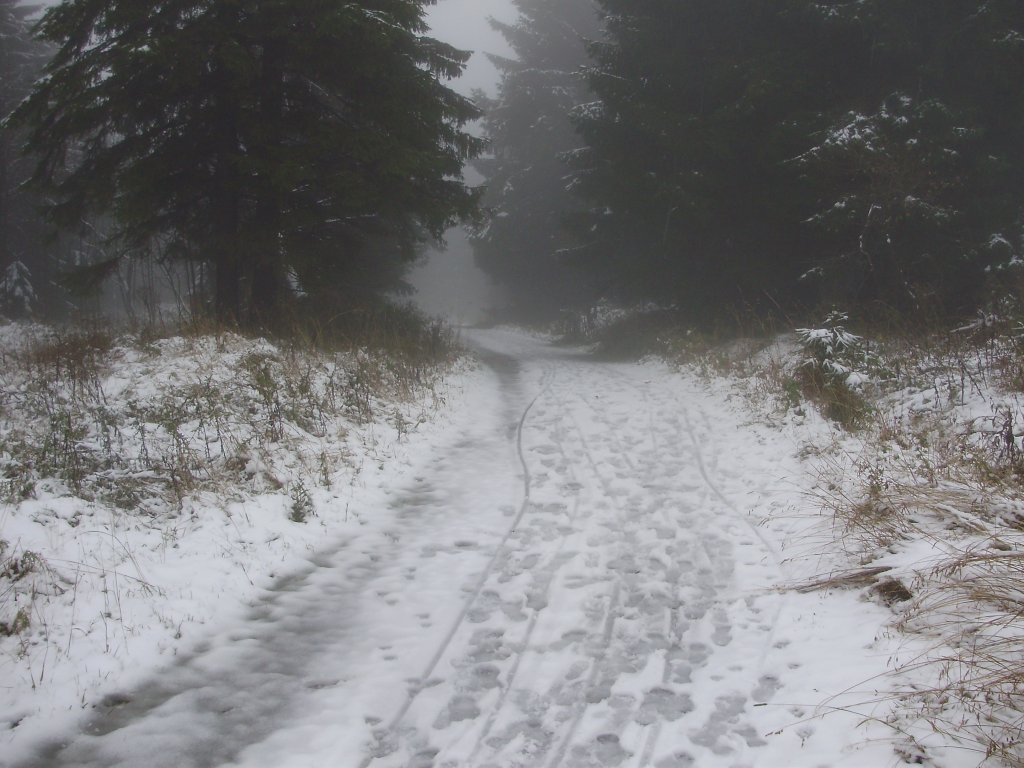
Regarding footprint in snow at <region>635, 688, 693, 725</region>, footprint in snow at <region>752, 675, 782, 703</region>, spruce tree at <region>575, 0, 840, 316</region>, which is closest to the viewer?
footprint in snow at <region>635, 688, 693, 725</region>

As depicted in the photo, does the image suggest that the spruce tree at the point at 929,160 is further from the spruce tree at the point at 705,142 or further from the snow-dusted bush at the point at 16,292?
the snow-dusted bush at the point at 16,292

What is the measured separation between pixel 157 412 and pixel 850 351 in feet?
26.8

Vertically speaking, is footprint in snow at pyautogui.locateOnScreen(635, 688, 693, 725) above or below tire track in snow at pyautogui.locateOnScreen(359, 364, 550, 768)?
below

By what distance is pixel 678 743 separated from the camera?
9.48 ft

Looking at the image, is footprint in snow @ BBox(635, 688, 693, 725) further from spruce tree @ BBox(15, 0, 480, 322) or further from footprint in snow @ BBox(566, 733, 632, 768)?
spruce tree @ BBox(15, 0, 480, 322)

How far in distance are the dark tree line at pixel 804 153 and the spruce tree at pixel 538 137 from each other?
1024 cm

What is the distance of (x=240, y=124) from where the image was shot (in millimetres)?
9812

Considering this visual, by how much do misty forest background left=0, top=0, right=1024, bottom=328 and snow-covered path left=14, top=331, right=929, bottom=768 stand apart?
6194mm

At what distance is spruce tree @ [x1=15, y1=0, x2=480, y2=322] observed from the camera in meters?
9.34

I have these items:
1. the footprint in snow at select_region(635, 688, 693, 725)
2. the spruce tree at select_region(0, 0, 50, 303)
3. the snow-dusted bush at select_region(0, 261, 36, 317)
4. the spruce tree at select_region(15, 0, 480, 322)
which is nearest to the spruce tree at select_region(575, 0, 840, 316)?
the spruce tree at select_region(15, 0, 480, 322)

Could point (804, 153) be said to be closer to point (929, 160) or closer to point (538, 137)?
point (929, 160)

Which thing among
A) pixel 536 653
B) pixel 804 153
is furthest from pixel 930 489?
pixel 804 153

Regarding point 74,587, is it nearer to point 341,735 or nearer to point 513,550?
point 341,735

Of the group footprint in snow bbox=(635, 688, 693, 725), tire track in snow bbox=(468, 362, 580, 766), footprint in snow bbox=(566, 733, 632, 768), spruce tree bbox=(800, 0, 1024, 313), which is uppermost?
spruce tree bbox=(800, 0, 1024, 313)
